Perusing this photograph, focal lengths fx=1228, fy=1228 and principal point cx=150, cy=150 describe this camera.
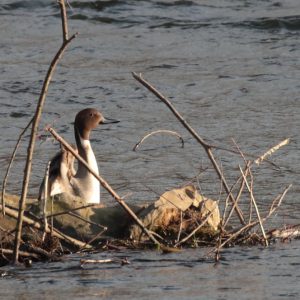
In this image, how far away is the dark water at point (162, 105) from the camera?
723cm

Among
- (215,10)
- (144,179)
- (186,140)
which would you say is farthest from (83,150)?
(215,10)

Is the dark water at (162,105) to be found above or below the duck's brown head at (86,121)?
below

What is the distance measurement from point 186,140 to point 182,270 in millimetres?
5329

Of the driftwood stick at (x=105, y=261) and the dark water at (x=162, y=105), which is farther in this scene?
the driftwood stick at (x=105, y=261)

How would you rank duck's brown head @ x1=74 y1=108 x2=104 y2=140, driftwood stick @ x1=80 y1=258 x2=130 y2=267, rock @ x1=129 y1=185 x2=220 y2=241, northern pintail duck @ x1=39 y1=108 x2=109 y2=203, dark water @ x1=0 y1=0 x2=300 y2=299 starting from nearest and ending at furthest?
dark water @ x1=0 y1=0 x2=300 y2=299, driftwood stick @ x1=80 y1=258 x2=130 y2=267, rock @ x1=129 y1=185 x2=220 y2=241, northern pintail duck @ x1=39 y1=108 x2=109 y2=203, duck's brown head @ x1=74 y1=108 x2=104 y2=140

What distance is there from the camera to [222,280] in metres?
7.16

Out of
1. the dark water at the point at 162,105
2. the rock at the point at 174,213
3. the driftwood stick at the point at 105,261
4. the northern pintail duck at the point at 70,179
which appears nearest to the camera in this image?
the dark water at the point at 162,105

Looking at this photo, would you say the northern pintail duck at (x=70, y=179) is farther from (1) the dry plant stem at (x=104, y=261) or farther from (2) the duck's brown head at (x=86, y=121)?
(1) the dry plant stem at (x=104, y=261)

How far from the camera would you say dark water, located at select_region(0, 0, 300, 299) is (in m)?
7.23

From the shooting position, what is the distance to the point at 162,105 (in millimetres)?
14430

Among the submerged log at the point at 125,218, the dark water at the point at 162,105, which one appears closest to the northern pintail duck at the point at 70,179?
the dark water at the point at 162,105

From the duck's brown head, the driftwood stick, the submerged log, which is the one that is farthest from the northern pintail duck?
the driftwood stick

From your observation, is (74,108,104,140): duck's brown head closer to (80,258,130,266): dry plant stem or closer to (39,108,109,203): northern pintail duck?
(39,108,109,203): northern pintail duck

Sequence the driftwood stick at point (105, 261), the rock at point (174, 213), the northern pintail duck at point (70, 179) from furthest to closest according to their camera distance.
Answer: the northern pintail duck at point (70, 179)
the rock at point (174, 213)
the driftwood stick at point (105, 261)
